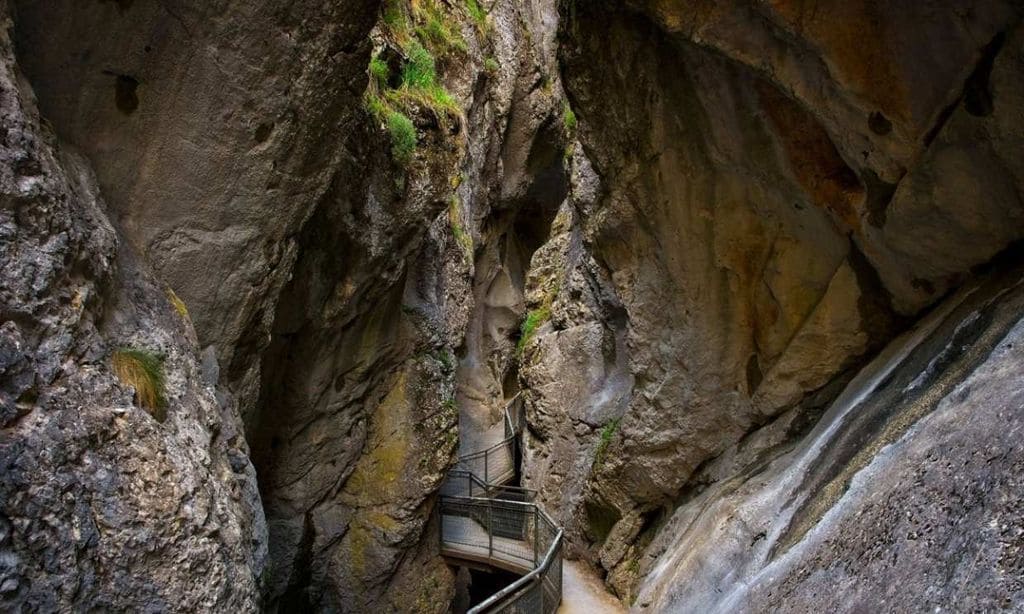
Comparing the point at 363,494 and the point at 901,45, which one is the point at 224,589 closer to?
the point at 901,45

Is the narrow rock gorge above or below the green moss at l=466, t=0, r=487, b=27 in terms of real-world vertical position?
below

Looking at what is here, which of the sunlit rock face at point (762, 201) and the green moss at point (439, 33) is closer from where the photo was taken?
the sunlit rock face at point (762, 201)

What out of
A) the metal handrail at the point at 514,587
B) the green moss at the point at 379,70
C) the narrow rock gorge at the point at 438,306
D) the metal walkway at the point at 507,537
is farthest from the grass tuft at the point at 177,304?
the green moss at the point at 379,70

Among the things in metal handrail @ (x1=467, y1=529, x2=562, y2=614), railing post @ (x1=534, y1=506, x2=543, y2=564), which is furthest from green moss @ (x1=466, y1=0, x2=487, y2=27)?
metal handrail @ (x1=467, y1=529, x2=562, y2=614)

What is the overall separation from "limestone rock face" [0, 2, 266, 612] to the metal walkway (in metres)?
3.57

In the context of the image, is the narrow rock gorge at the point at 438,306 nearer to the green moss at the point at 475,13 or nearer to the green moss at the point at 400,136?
the green moss at the point at 400,136

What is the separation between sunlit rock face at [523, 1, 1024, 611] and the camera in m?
4.64

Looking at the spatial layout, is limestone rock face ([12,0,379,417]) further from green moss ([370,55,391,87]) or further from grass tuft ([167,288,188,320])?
green moss ([370,55,391,87])

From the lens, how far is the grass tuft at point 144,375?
13.6ft

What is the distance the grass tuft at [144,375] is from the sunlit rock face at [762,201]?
17.4ft

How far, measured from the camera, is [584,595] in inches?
391

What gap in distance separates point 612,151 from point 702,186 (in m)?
1.53

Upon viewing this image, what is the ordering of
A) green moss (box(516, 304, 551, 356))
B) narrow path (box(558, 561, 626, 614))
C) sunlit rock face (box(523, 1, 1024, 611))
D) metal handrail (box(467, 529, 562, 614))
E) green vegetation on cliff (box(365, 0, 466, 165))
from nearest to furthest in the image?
sunlit rock face (box(523, 1, 1024, 611)) → metal handrail (box(467, 529, 562, 614)) → narrow path (box(558, 561, 626, 614)) → green vegetation on cliff (box(365, 0, 466, 165)) → green moss (box(516, 304, 551, 356))

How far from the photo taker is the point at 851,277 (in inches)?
258
